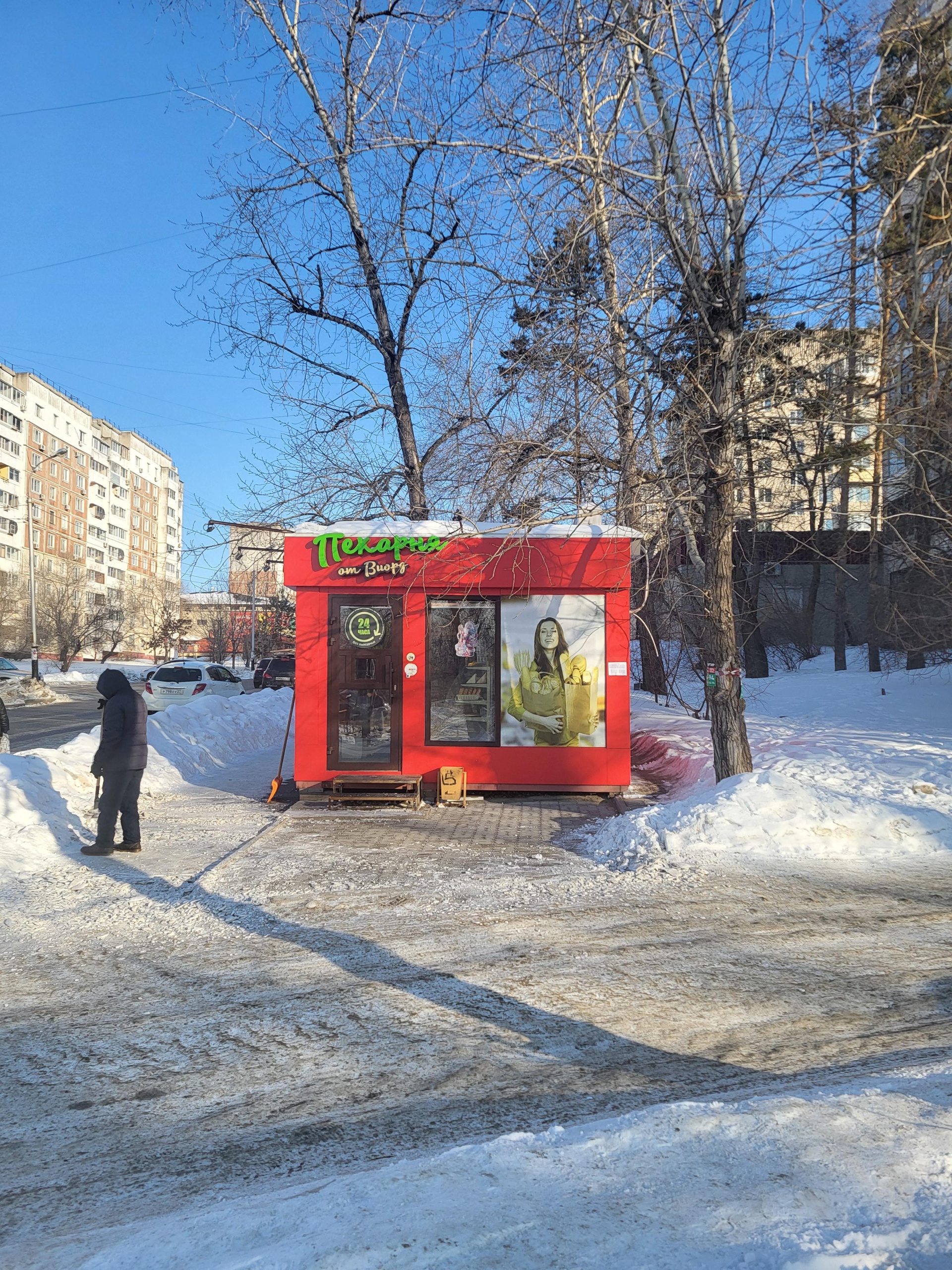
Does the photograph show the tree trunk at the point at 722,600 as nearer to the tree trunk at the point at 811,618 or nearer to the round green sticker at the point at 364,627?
the round green sticker at the point at 364,627

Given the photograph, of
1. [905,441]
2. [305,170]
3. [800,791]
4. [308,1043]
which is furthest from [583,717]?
[305,170]

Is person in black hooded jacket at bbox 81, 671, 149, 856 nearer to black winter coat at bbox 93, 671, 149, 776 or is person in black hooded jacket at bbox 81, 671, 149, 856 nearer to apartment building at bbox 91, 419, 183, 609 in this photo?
black winter coat at bbox 93, 671, 149, 776

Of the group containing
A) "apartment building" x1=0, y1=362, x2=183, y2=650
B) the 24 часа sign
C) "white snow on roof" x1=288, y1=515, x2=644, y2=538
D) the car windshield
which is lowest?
the car windshield

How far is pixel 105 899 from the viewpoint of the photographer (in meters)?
6.63

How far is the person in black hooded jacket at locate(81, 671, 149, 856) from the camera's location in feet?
26.4

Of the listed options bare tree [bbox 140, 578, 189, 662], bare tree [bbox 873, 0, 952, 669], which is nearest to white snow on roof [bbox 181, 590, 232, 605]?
bare tree [bbox 140, 578, 189, 662]

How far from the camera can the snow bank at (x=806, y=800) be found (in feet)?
26.1

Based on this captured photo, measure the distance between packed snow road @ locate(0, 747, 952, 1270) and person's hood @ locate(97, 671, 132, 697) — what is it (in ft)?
5.62

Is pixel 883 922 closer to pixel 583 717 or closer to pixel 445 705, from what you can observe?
pixel 583 717

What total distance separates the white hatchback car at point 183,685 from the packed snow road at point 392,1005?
17467mm

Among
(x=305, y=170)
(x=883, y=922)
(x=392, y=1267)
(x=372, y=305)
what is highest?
(x=305, y=170)

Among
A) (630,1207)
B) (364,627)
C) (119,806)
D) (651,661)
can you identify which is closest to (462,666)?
(364,627)

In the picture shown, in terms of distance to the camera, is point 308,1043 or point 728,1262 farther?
point 308,1043

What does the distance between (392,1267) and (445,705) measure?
915 centimetres
